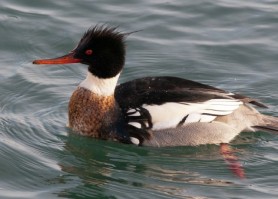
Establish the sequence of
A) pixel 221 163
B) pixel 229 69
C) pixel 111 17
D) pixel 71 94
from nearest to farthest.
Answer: pixel 221 163, pixel 71 94, pixel 229 69, pixel 111 17

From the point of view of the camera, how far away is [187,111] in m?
9.00

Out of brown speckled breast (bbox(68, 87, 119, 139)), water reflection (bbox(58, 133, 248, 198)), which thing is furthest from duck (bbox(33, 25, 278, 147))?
water reflection (bbox(58, 133, 248, 198))

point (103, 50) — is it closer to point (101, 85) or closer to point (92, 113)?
point (101, 85)

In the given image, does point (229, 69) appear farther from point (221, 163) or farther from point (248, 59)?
point (221, 163)

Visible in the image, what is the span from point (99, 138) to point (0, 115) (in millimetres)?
1332

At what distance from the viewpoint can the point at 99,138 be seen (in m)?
9.02

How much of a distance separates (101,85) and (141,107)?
610mm

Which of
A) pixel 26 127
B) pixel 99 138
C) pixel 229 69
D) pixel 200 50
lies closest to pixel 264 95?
pixel 229 69

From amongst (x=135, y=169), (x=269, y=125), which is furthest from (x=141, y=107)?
(x=269, y=125)

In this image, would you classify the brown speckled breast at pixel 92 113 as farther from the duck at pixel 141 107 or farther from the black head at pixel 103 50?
the black head at pixel 103 50

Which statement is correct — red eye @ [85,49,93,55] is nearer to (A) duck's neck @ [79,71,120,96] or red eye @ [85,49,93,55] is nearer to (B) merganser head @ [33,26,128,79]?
(B) merganser head @ [33,26,128,79]

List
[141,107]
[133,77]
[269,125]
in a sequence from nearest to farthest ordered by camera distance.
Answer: [141,107], [269,125], [133,77]

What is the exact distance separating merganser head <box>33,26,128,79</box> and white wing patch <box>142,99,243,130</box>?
2.06 feet

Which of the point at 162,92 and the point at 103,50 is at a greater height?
the point at 103,50
